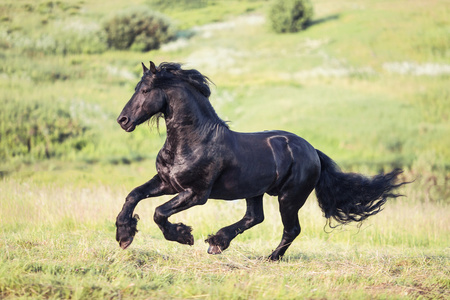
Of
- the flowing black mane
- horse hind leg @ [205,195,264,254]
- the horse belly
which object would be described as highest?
the flowing black mane

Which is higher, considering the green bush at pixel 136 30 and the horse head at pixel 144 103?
the green bush at pixel 136 30

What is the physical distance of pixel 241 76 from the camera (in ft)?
103

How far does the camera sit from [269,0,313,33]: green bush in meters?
36.5

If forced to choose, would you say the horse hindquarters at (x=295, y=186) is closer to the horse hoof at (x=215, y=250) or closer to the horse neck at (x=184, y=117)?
the horse hoof at (x=215, y=250)

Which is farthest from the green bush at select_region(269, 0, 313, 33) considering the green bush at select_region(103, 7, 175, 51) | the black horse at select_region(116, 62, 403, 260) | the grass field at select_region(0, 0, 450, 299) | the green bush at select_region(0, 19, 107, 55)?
the black horse at select_region(116, 62, 403, 260)

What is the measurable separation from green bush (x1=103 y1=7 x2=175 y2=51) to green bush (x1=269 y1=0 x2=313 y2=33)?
7225mm

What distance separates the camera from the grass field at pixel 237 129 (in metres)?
5.59

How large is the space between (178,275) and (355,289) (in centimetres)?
175

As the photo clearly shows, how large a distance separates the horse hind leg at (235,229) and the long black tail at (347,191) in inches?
36.5

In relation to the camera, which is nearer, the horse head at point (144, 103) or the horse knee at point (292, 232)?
the horse head at point (144, 103)

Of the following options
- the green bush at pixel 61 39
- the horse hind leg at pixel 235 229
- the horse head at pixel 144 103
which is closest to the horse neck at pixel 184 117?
the horse head at pixel 144 103

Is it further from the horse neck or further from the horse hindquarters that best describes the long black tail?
the horse neck

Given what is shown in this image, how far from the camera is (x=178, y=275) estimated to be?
5.54 m

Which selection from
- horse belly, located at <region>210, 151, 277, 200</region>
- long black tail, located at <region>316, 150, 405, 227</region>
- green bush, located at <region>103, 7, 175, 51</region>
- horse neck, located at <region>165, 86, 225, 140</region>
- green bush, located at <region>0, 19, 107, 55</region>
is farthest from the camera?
green bush, located at <region>103, 7, 175, 51</region>
